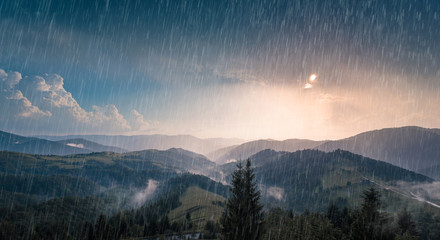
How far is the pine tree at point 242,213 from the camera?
2261cm

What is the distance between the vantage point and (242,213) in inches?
907

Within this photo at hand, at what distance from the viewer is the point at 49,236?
116m

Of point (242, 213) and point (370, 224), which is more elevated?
point (242, 213)

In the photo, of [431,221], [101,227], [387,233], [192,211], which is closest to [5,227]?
[192,211]

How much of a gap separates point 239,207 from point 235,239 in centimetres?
305

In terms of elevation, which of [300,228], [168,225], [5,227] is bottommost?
[5,227]

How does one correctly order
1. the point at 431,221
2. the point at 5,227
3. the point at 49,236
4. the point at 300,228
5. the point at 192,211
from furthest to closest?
the point at 192,211 < the point at 431,221 < the point at 5,227 < the point at 49,236 < the point at 300,228

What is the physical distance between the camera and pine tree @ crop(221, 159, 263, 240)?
22.6m

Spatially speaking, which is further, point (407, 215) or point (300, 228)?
point (407, 215)

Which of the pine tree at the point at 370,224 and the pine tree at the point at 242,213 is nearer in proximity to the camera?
the pine tree at the point at 242,213

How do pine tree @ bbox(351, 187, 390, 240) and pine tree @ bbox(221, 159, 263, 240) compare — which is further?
pine tree @ bbox(351, 187, 390, 240)

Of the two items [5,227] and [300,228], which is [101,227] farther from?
[5,227]

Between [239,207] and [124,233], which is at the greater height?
[239,207]

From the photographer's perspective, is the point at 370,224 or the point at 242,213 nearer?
the point at 242,213
